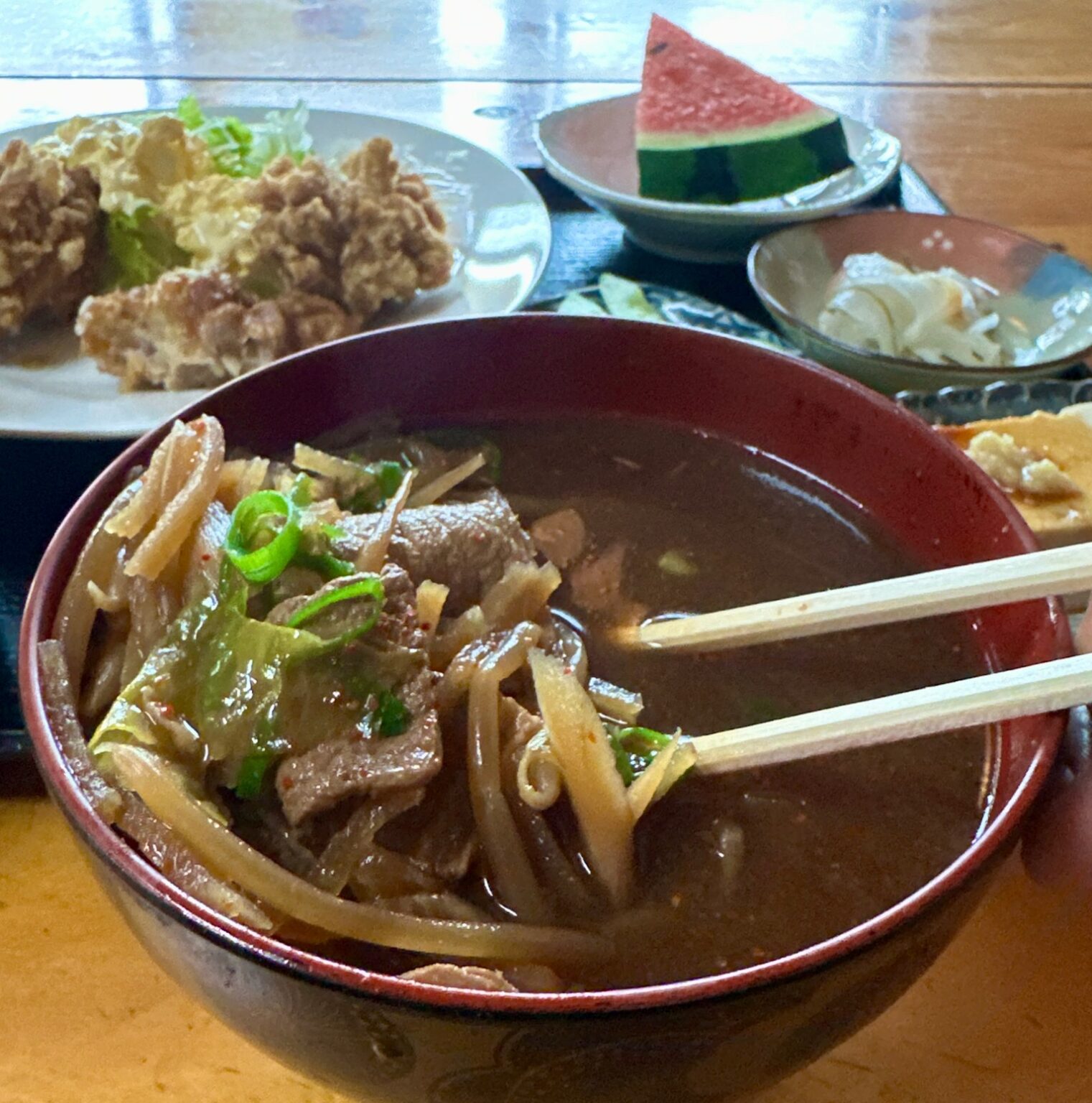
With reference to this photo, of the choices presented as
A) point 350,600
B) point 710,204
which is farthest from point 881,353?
point 350,600

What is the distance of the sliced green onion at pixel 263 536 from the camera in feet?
2.62

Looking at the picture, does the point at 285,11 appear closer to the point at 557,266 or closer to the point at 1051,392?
the point at 557,266

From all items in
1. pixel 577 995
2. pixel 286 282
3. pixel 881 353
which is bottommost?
pixel 881 353

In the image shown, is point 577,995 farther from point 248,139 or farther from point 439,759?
point 248,139

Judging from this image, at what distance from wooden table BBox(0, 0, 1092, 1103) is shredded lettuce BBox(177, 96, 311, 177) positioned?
446 millimetres

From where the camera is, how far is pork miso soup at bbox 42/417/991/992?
72 cm

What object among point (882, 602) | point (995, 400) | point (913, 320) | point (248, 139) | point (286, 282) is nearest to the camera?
point (882, 602)

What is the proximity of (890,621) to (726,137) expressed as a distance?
4.81ft

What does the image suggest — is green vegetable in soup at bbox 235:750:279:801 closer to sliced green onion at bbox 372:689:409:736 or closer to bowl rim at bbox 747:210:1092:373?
sliced green onion at bbox 372:689:409:736

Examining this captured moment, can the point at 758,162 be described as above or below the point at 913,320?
above

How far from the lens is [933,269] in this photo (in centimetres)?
199

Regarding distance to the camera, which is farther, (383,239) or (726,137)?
(726,137)

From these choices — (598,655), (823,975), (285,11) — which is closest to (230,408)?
(598,655)

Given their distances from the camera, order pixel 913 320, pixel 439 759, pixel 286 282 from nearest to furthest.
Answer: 1. pixel 439 759
2. pixel 286 282
3. pixel 913 320
